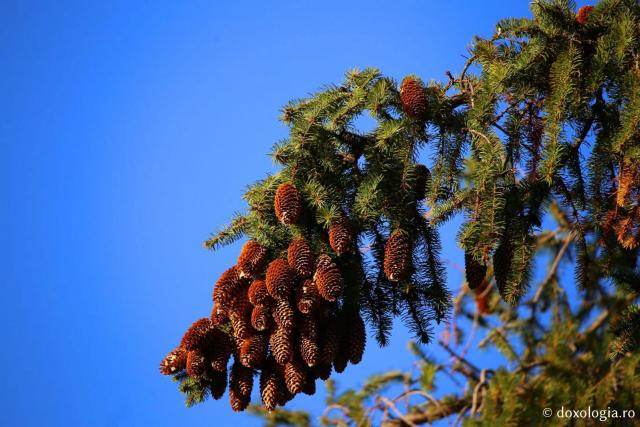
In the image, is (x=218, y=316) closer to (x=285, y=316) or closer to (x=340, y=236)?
(x=285, y=316)

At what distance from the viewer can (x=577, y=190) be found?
9.34 ft

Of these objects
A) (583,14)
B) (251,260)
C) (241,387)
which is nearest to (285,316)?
A: (251,260)

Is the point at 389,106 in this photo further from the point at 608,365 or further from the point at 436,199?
the point at 608,365

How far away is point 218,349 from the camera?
2.72 meters

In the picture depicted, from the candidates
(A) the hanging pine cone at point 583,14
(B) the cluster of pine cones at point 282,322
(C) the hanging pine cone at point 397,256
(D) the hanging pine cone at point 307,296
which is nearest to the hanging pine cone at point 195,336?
(B) the cluster of pine cones at point 282,322

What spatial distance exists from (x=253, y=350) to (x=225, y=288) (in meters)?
Answer: 0.24

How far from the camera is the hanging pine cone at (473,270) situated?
2.68 meters

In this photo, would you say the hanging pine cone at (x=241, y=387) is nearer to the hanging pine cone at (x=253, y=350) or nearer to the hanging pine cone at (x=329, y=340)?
the hanging pine cone at (x=253, y=350)

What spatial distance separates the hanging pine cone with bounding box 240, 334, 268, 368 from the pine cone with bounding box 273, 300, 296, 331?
0.10m

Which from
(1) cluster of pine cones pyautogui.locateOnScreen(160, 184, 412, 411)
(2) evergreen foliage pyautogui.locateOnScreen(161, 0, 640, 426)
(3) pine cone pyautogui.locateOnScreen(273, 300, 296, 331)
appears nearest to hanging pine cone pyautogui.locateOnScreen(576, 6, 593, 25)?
(2) evergreen foliage pyautogui.locateOnScreen(161, 0, 640, 426)

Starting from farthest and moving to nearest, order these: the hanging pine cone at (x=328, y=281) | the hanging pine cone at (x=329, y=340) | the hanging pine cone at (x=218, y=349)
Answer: the hanging pine cone at (x=218, y=349)
the hanging pine cone at (x=329, y=340)
the hanging pine cone at (x=328, y=281)

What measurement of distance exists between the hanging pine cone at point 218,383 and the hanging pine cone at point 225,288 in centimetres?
Result: 26

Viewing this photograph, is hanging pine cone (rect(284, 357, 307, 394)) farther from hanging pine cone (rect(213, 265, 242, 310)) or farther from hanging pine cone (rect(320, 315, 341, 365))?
hanging pine cone (rect(213, 265, 242, 310))

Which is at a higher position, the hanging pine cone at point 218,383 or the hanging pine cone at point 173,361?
the hanging pine cone at point 173,361
